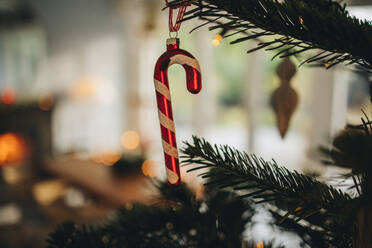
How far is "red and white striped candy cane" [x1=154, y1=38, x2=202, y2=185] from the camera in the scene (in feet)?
1.42

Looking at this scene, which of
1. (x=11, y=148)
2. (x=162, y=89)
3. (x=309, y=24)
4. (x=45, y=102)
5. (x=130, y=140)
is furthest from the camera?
(x=130, y=140)

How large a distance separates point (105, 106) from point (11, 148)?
4.45 feet

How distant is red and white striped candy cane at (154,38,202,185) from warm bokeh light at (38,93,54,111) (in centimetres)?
Result: 412

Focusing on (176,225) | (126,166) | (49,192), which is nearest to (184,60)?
(176,225)

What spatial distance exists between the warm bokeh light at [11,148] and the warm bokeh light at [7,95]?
389 mm

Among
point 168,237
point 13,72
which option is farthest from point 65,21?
point 168,237

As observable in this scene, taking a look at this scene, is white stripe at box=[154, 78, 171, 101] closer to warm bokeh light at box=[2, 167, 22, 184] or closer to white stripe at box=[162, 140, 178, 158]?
white stripe at box=[162, 140, 178, 158]

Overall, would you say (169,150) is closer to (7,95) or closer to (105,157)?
(7,95)

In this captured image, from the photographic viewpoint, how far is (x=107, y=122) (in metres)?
4.96

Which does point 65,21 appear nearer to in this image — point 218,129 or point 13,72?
point 13,72

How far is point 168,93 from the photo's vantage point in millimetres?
434

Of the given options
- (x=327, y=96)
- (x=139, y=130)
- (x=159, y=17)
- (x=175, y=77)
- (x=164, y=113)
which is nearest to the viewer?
(x=164, y=113)

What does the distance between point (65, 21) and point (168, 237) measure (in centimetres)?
440

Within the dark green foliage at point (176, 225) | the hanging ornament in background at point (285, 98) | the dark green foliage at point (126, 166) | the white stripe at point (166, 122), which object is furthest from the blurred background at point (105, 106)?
the white stripe at point (166, 122)
